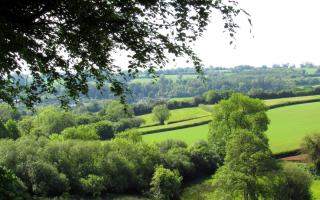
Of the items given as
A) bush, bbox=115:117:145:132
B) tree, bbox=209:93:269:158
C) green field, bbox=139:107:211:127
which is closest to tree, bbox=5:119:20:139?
bush, bbox=115:117:145:132

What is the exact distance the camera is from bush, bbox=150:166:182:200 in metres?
45.1

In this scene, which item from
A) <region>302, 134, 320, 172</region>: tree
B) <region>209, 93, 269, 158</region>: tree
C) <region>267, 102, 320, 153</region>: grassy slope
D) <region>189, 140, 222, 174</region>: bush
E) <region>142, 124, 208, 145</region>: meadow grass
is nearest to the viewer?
<region>209, 93, 269, 158</region>: tree

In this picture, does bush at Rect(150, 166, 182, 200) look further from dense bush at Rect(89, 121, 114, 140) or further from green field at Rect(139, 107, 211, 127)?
green field at Rect(139, 107, 211, 127)

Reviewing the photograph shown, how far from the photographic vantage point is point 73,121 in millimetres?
85812

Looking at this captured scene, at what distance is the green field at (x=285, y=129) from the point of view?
231 feet

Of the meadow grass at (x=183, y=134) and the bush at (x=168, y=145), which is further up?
the bush at (x=168, y=145)

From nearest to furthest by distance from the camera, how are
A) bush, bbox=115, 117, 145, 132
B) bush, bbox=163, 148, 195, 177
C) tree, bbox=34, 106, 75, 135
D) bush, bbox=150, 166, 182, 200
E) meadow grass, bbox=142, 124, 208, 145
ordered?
bush, bbox=150, 166, 182, 200 → bush, bbox=163, 148, 195, 177 → meadow grass, bbox=142, 124, 208, 145 → tree, bbox=34, 106, 75, 135 → bush, bbox=115, 117, 145, 132

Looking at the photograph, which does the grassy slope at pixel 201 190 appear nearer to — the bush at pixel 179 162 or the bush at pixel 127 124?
the bush at pixel 179 162

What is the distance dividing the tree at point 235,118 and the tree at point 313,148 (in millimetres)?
5975

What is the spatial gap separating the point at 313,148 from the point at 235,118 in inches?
427

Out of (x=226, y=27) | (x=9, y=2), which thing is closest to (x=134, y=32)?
(x=226, y=27)

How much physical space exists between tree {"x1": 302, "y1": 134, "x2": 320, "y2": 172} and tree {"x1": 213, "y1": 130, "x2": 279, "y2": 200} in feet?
59.3

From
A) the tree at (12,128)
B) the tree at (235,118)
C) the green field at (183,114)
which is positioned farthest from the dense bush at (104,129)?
the tree at (235,118)

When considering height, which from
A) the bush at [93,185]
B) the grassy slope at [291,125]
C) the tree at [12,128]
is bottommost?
the grassy slope at [291,125]
